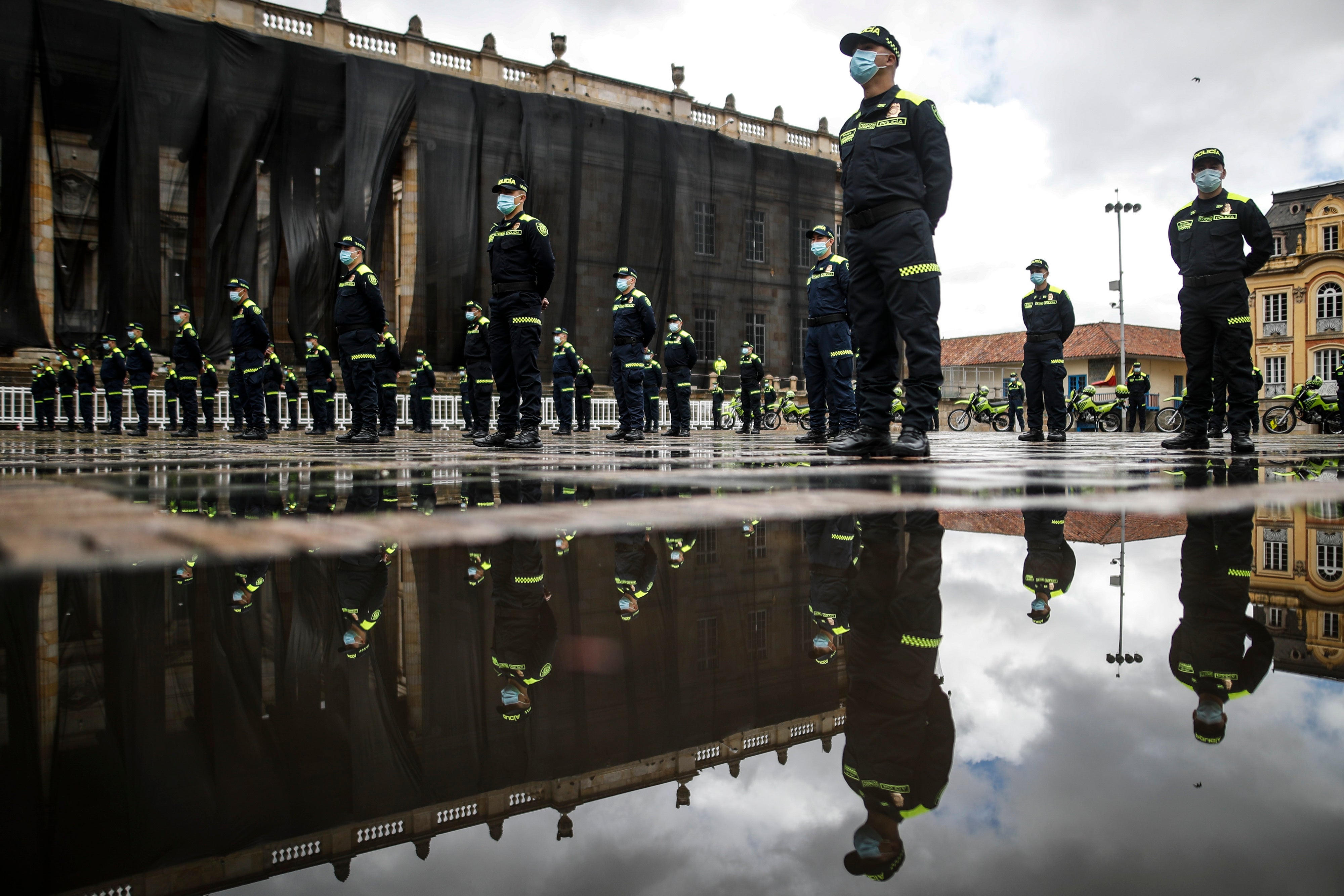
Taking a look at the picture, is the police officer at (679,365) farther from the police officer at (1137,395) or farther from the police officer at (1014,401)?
the police officer at (1137,395)

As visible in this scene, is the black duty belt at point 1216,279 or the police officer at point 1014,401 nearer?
the black duty belt at point 1216,279

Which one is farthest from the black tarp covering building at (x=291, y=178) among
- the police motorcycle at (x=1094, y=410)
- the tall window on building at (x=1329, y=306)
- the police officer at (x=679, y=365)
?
the tall window on building at (x=1329, y=306)

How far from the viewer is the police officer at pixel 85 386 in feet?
48.0

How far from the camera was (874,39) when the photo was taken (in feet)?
13.1

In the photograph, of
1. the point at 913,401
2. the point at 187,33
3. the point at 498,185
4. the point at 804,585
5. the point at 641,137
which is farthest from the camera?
the point at 641,137

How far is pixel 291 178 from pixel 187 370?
25.4 feet

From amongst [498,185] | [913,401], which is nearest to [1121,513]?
[913,401]

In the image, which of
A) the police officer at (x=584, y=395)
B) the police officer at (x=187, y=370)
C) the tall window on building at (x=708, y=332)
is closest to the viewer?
the police officer at (x=187, y=370)

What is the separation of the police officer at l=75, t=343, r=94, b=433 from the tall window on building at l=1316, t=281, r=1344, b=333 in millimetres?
41527

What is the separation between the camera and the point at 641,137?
22438 millimetres

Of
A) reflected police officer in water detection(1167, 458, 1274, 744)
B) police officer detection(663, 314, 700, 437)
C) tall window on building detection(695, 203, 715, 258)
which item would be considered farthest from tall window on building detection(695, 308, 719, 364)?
reflected police officer in water detection(1167, 458, 1274, 744)

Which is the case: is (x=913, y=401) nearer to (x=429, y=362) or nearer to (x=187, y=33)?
(x=429, y=362)

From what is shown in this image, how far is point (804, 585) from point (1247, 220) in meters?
5.73

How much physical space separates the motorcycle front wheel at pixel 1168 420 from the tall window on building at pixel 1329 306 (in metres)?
22.1
